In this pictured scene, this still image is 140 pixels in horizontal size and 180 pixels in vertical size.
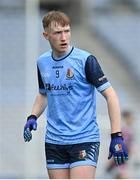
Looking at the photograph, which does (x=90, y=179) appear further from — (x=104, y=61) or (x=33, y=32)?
(x=104, y=61)

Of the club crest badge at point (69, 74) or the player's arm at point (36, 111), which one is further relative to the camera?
the player's arm at point (36, 111)

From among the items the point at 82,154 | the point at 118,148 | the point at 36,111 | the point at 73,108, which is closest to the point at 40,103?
the point at 36,111

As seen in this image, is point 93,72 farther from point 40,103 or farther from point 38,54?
point 38,54

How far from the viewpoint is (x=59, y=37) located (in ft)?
18.2

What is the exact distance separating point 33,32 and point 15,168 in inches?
80.5

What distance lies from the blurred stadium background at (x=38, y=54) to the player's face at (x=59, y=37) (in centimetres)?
671

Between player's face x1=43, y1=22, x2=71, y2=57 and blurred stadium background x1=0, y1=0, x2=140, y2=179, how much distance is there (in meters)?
6.71

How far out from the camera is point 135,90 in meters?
14.0

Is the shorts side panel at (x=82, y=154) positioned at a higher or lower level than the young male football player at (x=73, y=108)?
lower

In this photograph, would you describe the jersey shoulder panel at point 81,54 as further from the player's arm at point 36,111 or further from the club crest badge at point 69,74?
the player's arm at point 36,111

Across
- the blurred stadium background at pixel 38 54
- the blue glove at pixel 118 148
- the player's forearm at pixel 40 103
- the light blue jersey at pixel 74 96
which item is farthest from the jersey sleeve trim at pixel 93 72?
the blurred stadium background at pixel 38 54

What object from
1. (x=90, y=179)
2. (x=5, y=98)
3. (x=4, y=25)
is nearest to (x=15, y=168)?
(x=5, y=98)

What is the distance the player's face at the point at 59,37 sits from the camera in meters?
5.53

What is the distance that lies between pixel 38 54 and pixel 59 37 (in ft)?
23.8
